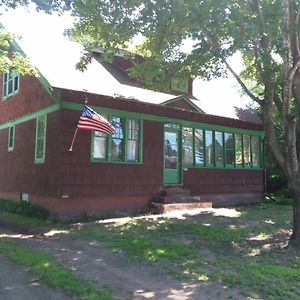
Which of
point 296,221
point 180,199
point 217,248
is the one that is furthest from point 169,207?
point 296,221

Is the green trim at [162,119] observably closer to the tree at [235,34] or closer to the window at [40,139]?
the window at [40,139]

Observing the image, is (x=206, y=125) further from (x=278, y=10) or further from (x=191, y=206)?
(x=278, y=10)

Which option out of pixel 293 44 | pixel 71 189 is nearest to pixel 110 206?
pixel 71 189

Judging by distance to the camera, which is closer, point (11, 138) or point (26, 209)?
point (26, 209)

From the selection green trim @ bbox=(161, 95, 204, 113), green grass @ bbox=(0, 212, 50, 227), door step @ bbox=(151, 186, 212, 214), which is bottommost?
green grass @ bbox=(0, 212, 50, 227)

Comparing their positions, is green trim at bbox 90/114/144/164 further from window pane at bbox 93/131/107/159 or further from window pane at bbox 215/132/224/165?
window pane at bbox 215/132/224/165

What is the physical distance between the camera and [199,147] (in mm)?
18109

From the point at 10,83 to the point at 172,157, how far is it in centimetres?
794

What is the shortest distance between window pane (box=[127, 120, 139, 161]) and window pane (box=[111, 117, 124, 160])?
311 mm

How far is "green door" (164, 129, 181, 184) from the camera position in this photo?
16.7 meters

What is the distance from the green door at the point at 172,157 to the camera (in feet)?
54.8

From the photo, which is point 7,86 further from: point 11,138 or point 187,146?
point 187,146

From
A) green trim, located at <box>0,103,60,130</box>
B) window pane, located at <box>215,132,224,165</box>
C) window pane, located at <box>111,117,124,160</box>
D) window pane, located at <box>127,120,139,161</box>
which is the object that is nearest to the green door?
window pane, located at <box>127,120,139,161</box>

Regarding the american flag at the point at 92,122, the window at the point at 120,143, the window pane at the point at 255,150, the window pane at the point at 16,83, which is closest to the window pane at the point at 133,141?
the window at the point at 120,143
